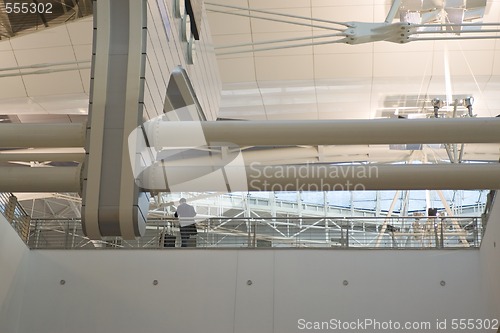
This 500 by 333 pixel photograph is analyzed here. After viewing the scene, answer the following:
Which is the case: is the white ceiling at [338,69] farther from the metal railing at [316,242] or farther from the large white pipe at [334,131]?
the large white pipe at [334,131]

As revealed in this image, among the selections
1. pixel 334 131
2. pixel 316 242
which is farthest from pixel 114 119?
pixel 316 242

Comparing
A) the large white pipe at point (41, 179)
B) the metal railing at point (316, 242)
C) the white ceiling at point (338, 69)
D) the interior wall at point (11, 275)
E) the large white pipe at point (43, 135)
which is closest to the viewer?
the large white pipe at point (41, 179)

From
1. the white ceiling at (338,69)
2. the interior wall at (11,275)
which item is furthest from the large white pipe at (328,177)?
the white ceiling at (338,69)

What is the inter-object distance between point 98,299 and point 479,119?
8603 mm

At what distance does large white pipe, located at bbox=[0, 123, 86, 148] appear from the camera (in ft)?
32.1

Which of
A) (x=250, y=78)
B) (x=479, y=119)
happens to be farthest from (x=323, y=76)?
(x=479, y=119)

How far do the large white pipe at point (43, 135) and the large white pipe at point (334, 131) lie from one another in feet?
3.28

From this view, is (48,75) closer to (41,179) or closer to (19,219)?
(19,219)

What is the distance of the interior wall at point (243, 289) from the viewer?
15.0 metres

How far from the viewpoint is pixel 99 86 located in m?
9.24

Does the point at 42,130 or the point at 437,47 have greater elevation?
the point at 437,47

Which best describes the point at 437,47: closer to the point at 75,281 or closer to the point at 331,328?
the point at 331,328

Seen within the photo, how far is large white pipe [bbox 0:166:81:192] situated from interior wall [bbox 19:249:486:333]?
19.4 ft

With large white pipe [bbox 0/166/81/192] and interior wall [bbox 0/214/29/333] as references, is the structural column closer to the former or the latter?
large white pipe [bbox 0/166/81/192]
